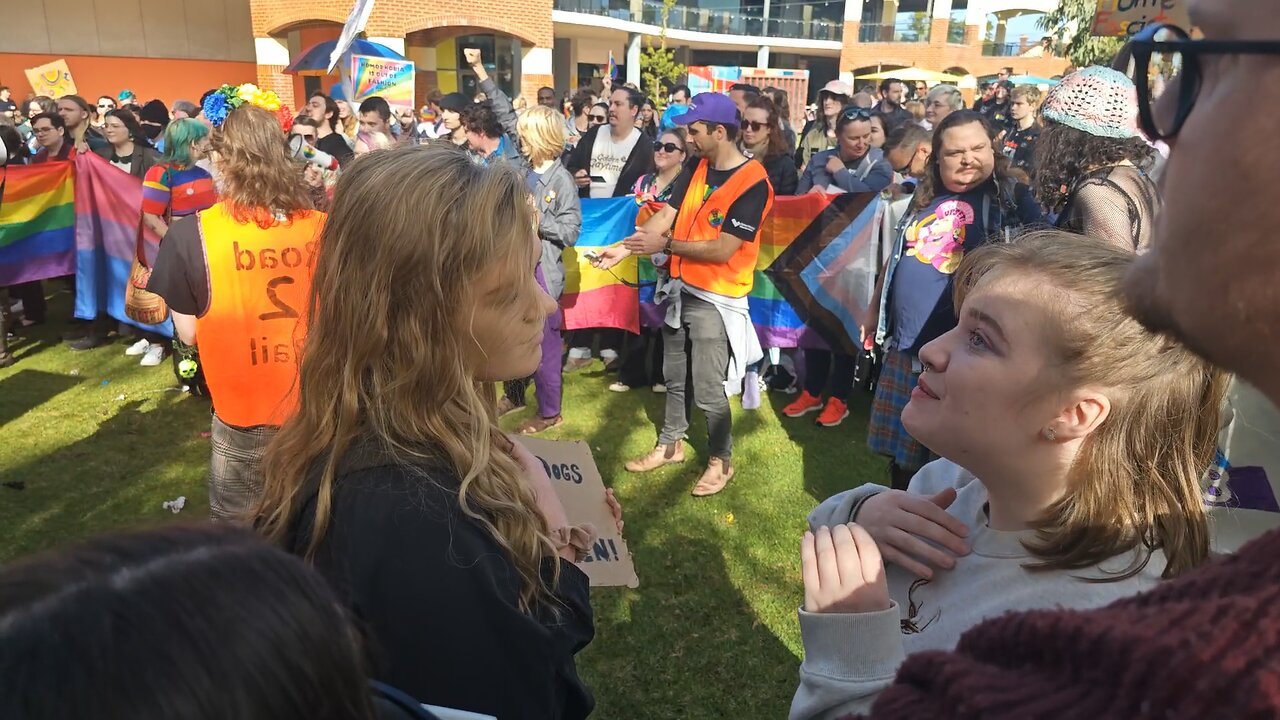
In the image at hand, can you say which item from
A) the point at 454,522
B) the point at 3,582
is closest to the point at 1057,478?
the point at 454,522

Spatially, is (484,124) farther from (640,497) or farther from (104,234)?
(104,234)

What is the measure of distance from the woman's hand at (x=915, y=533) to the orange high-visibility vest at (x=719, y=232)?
303 cm

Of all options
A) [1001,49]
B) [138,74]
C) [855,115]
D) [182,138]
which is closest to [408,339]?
[182,138]

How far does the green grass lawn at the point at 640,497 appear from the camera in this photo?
130 inches

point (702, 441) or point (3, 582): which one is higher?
point (3, 582)

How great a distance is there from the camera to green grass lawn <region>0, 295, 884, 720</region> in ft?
10.8

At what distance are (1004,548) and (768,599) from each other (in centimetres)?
237

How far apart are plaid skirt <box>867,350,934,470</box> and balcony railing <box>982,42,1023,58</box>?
46.4 m

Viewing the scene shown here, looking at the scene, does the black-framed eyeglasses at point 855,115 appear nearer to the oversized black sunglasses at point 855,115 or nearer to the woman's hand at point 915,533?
the oversized black sunglasses at point 855,115

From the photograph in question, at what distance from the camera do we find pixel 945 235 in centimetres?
386

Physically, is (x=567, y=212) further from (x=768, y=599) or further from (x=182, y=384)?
(x=182, y=384)

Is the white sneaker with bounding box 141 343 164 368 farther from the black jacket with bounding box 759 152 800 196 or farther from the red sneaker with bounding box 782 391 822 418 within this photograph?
the black jacket with bounding box 759 152 800 196

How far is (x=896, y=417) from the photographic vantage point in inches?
155

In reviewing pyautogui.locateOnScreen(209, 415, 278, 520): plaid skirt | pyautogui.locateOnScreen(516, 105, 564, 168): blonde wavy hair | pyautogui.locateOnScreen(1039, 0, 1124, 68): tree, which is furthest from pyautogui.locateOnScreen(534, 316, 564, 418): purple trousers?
pyautogui.locateOnScreen(1039, 0, 1124, 68): tree
